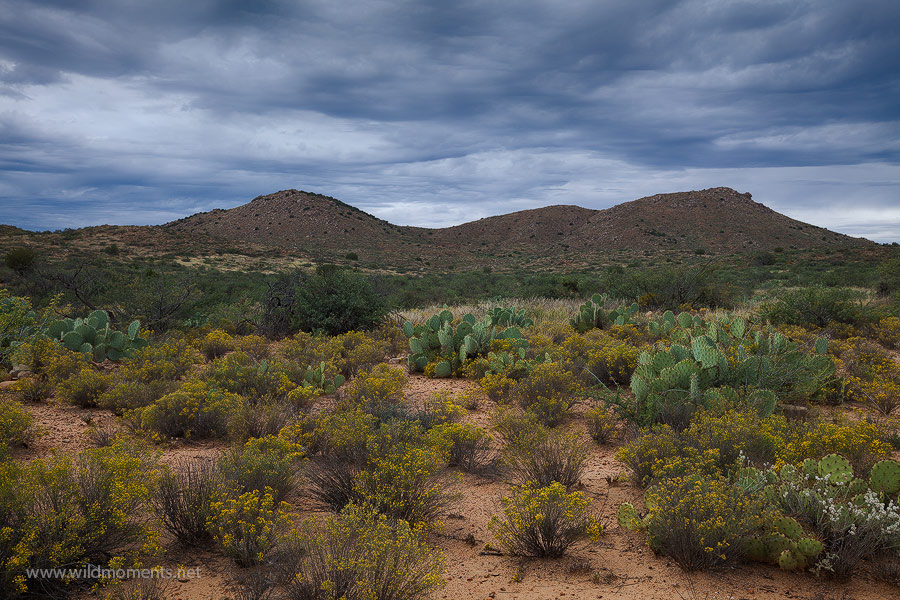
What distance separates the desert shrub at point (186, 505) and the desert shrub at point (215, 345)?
721 centimetres

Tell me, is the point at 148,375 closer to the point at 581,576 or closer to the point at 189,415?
the point at 189,415

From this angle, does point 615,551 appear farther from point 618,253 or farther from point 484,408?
point 618,253

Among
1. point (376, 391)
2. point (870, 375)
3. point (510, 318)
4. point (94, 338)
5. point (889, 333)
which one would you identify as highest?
point (889, 333)

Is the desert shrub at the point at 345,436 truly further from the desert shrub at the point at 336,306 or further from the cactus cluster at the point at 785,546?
the desert shrub at the point at 336,306

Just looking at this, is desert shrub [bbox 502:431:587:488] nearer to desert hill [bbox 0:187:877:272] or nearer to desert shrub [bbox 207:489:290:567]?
desert shrub [bbox 207:489:290:567]

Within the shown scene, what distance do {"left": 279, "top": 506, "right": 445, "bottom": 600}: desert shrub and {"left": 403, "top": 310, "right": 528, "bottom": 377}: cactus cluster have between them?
661 cm

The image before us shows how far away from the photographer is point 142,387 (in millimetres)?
7434

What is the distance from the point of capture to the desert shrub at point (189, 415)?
6582 millimetres

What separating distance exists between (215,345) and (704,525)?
1014 centimetres

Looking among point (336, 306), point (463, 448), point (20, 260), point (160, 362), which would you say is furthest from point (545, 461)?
point (20, 260)

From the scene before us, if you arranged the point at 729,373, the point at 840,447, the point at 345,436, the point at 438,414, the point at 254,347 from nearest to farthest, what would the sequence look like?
the point at 840,447
the point at 345,436
the point at 438,414
the point at 729,373
the point at 254,347

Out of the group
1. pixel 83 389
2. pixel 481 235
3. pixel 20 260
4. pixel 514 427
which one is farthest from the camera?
pixel 481 235

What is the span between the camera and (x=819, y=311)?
535 inches

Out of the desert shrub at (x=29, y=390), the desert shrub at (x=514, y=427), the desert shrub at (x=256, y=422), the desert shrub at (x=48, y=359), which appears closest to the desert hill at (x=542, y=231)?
the desert shrub at (x=48, y=359)
